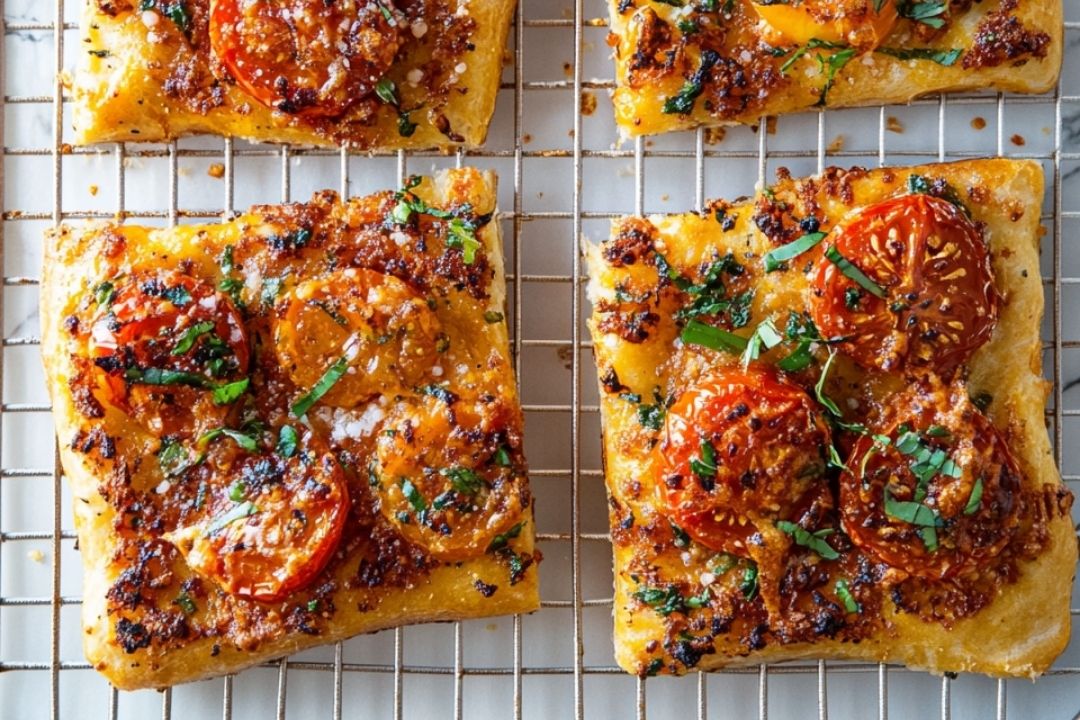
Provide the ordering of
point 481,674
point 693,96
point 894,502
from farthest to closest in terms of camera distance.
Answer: point 481,674 → point 693,96 → point 894,502

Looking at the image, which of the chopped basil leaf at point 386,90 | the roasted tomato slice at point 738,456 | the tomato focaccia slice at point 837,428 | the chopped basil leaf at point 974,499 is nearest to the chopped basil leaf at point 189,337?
the chopped basil leaf at point 386,90

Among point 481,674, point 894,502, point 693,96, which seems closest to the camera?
point 894,502

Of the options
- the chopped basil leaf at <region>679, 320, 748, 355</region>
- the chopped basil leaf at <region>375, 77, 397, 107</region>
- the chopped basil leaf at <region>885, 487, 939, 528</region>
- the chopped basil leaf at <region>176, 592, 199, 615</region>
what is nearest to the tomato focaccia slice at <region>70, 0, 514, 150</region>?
the chopped basil leaf at <region>375, 77, 397, 107</region>

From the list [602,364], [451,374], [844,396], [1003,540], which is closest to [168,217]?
[451,374]

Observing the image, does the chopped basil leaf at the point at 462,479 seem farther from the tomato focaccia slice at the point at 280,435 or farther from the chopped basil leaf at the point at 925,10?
the chopped basil leaf at the point at 925,10

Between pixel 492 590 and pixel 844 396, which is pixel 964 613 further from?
pixel 492 590

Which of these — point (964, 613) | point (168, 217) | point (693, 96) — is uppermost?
point (693, 96)

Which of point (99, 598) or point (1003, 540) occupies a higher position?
point (1003, 540)

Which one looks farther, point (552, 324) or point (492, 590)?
point (552, 324)
